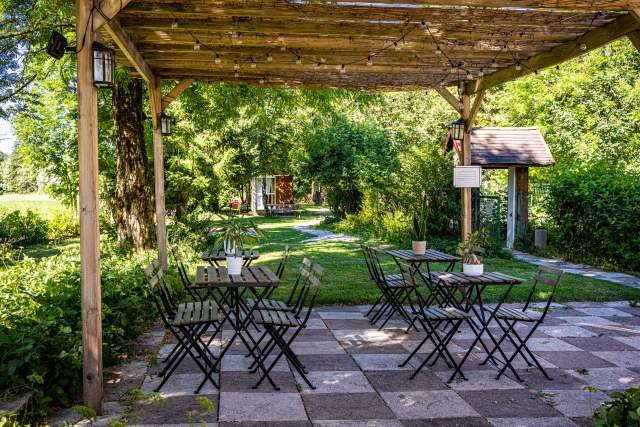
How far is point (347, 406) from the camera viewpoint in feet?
12.9

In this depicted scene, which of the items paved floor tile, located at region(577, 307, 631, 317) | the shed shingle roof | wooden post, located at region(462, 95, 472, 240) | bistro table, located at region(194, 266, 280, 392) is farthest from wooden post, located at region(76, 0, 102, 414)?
the shed shingle roof

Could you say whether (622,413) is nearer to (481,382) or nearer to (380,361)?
(481,382)

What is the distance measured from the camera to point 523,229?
1324 centimetres

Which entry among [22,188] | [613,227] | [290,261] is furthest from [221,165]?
[22,188]

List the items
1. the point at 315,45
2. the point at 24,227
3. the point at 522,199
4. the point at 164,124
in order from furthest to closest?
1. the point at 24,227
2. the point at 522,199
3. the point at 164,124
4. the point at 315,45

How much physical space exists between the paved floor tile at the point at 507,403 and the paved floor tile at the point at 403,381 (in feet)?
0.87

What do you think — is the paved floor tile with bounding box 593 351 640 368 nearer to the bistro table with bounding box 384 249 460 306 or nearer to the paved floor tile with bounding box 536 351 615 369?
the paved floor tile with bounding box 536 351 615 369

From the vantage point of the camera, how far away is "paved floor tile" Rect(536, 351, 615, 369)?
16.2ft

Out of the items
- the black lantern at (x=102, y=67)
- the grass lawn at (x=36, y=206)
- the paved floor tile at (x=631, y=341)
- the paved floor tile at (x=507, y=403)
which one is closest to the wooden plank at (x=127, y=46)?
the black lantern at (x=102, y=67)

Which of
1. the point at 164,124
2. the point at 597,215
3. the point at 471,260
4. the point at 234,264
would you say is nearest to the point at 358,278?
the point at 164,124

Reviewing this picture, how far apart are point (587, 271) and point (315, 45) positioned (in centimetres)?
657

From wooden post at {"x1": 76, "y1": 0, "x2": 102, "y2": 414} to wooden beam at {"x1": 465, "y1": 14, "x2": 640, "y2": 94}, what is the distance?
4.18 m

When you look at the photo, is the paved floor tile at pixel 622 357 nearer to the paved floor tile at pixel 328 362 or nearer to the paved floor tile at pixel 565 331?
the paved floor tile at pixel 565 331

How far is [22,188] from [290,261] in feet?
161
